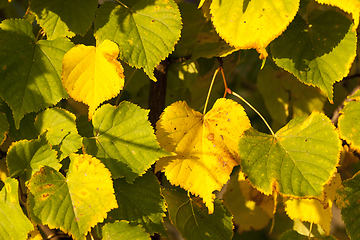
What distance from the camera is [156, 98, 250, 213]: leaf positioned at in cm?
61

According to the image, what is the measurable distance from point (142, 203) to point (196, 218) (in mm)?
118

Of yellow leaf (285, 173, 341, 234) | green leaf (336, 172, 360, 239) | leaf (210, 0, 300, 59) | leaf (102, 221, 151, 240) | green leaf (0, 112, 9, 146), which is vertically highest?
leaf (210, 0, 300, 59)

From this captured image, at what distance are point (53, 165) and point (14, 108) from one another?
0.13 m

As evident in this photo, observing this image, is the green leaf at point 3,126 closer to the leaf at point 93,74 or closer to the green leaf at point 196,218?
the leaf at point 93,74

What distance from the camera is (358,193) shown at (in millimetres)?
650

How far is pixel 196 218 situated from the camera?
0.68 meters

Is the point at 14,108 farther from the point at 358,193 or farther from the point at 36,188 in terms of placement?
the point at 358,193

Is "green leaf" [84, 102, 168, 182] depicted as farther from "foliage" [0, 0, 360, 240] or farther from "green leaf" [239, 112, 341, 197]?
"green leaf" [239, 112, 341, 197]

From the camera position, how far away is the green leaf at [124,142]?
0.61m

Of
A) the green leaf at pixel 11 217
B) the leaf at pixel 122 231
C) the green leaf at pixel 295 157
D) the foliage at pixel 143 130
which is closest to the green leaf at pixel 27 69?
the foliage at pixel 143 130

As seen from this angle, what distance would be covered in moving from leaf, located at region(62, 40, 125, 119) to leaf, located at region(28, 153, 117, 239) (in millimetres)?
111

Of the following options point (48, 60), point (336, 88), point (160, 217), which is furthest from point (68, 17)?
point (336, 88)

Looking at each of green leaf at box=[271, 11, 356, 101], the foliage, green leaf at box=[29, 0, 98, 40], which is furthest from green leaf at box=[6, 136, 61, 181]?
green leaf at box=[271, 11, 356, 101]

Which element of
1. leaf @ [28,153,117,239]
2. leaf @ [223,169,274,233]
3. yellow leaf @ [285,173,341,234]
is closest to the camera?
leaf @ [28,153,117,239]
